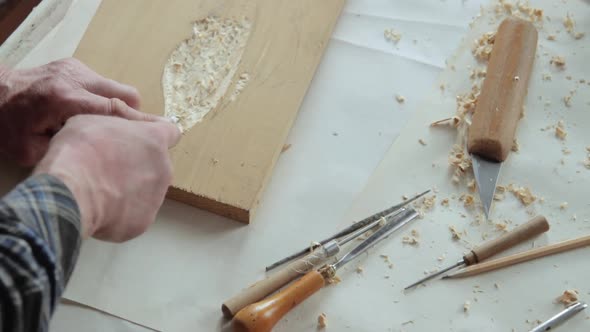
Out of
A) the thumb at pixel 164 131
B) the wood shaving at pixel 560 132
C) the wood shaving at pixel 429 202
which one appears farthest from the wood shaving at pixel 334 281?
the wood shaving at pixel 560 132

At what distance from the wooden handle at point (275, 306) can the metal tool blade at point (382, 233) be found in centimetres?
6

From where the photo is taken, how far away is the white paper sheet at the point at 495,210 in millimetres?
954

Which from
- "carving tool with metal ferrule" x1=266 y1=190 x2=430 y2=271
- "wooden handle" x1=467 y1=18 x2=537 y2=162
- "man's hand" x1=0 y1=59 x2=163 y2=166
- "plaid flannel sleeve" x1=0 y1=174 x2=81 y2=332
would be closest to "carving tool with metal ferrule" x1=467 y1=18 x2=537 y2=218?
"wooden handle" x1=467 y1=18 x2=537 y2=162

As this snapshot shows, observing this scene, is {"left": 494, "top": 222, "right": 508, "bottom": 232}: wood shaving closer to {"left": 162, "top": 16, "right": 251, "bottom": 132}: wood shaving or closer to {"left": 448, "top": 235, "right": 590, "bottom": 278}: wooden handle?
{"left": 448, "top": 235, "right": 590, "bottom": 278}: wooden handle

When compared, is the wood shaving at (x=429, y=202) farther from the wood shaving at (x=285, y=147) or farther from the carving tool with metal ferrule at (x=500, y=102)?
the wood shaving at (x=285, y=147)

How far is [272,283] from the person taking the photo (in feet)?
3.10

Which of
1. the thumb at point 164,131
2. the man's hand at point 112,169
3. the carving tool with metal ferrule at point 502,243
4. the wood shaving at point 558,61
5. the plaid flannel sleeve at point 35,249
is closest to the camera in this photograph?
the plaid flannel sleeve at point 35,249

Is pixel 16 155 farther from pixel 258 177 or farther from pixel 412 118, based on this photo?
pixel 412 118

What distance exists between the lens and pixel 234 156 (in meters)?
1.07

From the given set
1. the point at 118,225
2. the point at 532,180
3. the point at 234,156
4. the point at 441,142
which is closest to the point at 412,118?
the point at 441,142

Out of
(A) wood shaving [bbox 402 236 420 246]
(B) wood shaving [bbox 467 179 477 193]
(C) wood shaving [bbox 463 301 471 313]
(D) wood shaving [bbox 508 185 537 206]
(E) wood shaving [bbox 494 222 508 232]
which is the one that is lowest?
(C) wood shaving [bbox 463 301 471 313]

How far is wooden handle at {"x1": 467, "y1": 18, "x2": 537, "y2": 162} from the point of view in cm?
108

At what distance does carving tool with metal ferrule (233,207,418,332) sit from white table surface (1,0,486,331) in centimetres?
4

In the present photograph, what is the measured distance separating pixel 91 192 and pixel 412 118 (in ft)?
2.15
